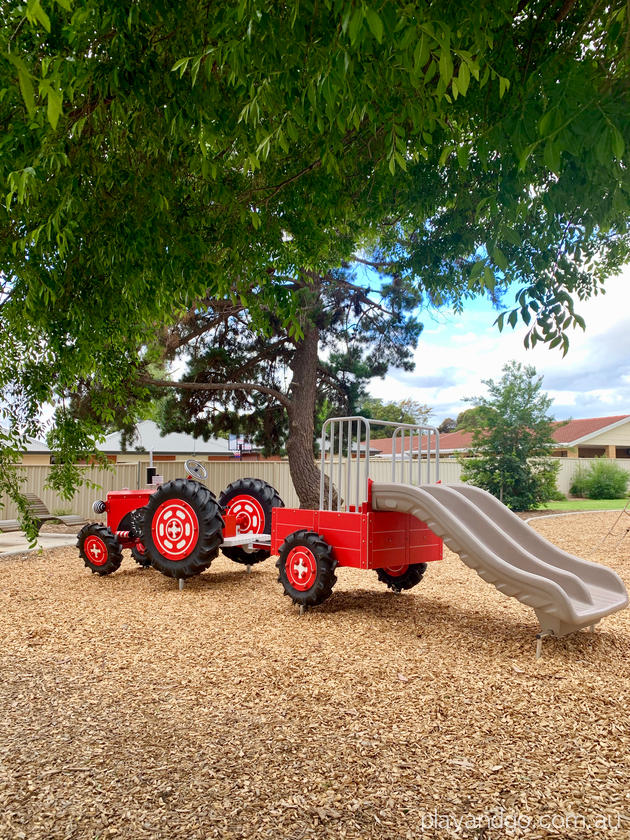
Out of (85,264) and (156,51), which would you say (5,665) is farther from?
(156,51)

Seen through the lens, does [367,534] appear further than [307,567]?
No

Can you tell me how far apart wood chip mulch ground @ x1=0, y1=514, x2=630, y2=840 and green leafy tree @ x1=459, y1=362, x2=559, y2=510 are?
39.2ft

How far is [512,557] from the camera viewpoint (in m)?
5.30

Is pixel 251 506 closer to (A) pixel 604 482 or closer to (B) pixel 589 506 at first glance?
(B) pixel 589 506

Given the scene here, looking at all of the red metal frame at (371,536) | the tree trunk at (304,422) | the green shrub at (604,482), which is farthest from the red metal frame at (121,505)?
the green shrub at (604,482)

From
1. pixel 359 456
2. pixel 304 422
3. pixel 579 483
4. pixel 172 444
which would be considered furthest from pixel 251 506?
pixel 579 483

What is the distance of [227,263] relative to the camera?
4152mm

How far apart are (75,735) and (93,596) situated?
383 centimetres

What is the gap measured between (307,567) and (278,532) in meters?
0.69

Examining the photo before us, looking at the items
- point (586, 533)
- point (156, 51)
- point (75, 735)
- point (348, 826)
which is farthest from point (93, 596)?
point (586, 533)

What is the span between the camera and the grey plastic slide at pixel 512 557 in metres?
4.67

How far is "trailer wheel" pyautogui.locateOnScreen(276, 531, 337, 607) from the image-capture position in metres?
5.86

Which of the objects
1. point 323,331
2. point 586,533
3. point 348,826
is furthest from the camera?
point 323,331

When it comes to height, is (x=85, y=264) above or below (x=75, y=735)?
above
